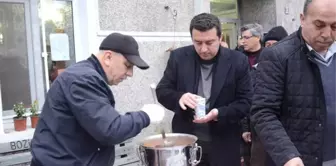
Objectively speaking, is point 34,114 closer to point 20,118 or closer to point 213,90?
point 20,118

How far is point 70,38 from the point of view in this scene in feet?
14.0

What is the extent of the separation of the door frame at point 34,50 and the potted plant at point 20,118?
0.53 feet

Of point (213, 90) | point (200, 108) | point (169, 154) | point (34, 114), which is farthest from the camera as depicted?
point (34, 114)

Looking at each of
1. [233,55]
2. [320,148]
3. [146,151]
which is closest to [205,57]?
[233,55]

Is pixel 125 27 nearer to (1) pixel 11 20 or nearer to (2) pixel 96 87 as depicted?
(1) pixel 11 20

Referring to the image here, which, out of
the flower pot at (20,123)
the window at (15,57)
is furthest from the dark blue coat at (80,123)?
the window at (15,57)

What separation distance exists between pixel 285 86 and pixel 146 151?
0.83 m

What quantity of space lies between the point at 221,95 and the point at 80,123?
1.11m

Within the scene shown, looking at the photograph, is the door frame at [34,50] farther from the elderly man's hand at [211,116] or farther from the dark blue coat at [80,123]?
the elderly man's hand at [211,116]

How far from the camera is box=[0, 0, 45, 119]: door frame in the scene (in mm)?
3975

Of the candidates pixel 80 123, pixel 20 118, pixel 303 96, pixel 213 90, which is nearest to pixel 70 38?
pixel 20 118

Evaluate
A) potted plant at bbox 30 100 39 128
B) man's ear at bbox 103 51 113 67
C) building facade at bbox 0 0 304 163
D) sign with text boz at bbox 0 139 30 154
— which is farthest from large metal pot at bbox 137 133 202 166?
potted plant at bbox 30 100 39 128

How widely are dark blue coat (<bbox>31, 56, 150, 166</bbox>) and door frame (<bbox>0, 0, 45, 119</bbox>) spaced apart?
7.02 feet

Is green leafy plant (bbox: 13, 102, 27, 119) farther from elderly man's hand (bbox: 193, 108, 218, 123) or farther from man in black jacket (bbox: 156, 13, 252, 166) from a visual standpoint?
elderly man's hand (bbox: 193, 108, 218, 123)
